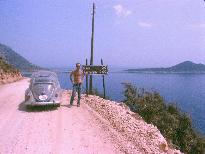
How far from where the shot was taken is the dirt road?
12.7 metres

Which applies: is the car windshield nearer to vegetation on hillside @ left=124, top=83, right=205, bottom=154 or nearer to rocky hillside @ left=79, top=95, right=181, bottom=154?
rocky hillside @ left=79, top=95, right=181, bottom=154

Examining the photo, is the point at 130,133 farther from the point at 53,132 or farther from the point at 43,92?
the point at 43,92

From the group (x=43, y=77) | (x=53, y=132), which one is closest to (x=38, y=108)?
(x=43, y=77)

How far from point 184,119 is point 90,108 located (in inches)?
1020

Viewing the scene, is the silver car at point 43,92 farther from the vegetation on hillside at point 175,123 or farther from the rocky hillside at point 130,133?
the vegetation on hillside at point 175,123

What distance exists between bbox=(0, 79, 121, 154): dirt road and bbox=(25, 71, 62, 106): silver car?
1.56 ft

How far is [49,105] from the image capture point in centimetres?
1823

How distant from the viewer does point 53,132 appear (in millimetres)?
14336

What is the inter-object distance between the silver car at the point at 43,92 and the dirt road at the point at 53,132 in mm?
474

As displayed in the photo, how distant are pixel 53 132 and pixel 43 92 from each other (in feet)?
12.3

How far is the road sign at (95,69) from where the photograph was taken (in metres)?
23.1

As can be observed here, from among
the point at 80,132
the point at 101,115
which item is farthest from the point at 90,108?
Answer: the point at 80,132

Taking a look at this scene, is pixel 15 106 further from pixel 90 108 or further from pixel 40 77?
pixel 90 108

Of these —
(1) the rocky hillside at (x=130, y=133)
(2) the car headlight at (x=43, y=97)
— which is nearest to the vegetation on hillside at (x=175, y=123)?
(1) the rocky hillside at (x=130, y=133)
